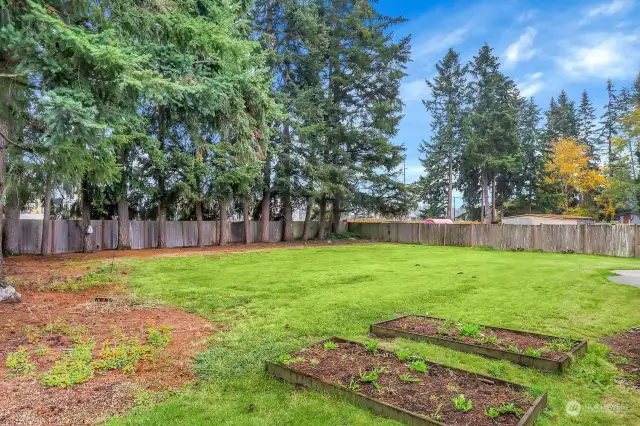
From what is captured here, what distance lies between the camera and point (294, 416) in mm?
2609

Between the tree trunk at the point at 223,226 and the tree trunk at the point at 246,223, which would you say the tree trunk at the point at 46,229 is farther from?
the tree trunk at the point at 246,223

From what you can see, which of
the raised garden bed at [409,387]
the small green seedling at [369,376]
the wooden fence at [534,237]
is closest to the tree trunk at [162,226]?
the wooden fence at [534,237]

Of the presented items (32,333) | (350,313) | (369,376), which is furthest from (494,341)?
(32,333)

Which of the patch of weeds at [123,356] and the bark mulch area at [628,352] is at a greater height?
the patch of weeds at [123,356]

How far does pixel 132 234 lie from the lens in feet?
54.3

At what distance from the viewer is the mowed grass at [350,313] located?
106 inches

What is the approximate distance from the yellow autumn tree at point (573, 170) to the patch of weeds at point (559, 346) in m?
33.1

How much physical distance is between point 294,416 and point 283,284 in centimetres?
531

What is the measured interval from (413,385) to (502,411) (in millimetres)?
622

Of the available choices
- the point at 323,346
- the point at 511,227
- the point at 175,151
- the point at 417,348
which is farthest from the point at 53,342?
the point at 511,227

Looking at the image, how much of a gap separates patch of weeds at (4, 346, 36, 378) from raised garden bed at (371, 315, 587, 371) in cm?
327

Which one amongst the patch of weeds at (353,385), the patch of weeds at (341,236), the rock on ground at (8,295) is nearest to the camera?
the patch of weeds at (353,385)

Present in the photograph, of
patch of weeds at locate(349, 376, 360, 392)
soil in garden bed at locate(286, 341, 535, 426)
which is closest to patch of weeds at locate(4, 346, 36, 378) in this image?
soil in garden bed at locate(286, 341, 535, 426)

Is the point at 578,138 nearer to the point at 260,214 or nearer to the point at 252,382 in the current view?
the point at 260,214
